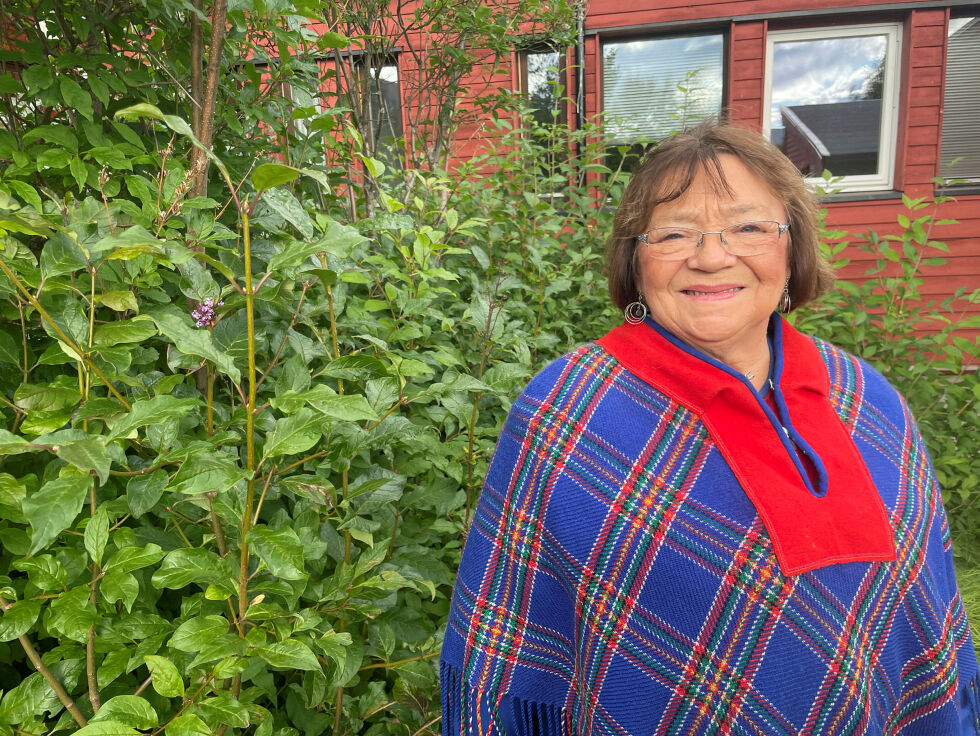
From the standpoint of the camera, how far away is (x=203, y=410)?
1.13 metres

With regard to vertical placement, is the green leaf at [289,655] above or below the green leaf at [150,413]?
below

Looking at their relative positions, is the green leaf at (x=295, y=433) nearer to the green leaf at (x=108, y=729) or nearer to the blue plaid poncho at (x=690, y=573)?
the green leaf at (x=108, y=729)

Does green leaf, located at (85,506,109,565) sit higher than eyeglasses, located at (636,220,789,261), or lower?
lower

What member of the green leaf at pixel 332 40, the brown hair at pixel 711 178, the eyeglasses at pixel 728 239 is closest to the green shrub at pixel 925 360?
the brown hair at pixel 711 178

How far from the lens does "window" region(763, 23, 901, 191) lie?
17.9 feet

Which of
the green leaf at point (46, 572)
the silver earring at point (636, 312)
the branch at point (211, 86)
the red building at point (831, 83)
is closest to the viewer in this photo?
the green leaf at point (46, 572)

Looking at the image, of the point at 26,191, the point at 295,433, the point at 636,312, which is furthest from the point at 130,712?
the point at 636,312

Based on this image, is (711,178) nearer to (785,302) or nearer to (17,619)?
(785,302)

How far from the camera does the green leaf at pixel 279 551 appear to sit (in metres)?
0.77

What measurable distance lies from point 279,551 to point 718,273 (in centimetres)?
95

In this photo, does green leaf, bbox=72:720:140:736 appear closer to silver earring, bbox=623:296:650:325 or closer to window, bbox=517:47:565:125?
silver earring, bbox=623:296:650:325

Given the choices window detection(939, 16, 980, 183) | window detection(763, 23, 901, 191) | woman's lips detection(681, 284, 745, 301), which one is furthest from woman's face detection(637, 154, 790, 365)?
window detection(939, 16, 980, 183)

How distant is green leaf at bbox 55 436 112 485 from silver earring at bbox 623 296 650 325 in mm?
1056

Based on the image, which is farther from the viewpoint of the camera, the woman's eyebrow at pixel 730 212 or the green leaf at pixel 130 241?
the woman's eyebrow at pixel 730 212
